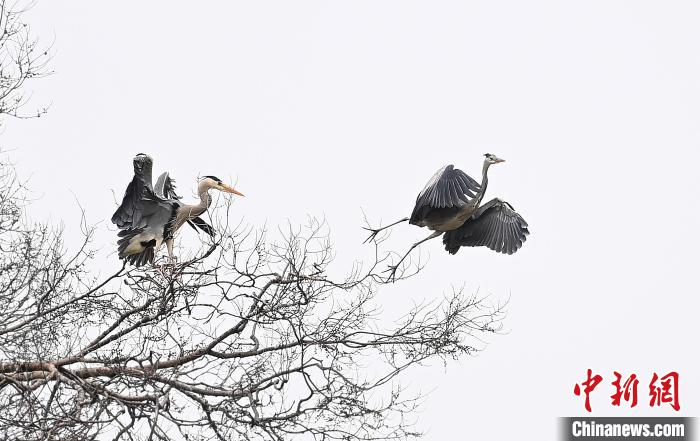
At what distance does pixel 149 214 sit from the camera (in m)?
11.0

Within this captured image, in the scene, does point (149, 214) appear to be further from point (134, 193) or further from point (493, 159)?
point (493, 159)

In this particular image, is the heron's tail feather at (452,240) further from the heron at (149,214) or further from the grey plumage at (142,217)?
the grey plumage at (142,217)

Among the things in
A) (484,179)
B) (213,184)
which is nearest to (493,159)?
(484,179)

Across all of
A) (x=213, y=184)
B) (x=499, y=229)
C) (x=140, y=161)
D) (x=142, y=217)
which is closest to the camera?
(x=140, y=161)

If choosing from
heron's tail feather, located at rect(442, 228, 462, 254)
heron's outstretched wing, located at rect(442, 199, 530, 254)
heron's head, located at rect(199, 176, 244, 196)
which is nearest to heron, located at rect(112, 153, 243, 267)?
heron's head, located at rect(199, 176, 244, 196)

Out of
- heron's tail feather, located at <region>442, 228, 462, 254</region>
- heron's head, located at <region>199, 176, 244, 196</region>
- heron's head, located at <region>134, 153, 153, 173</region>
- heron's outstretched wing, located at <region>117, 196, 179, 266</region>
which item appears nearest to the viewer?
heron's head, located at <region>134, 153, 153, 173</region>

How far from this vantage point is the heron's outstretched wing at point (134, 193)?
10.5 meters

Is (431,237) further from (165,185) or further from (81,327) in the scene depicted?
(81,327)

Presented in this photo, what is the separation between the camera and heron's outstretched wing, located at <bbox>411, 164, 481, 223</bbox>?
11.1 meters

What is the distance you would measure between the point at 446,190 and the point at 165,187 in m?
2.84

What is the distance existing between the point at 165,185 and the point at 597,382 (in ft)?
16.0

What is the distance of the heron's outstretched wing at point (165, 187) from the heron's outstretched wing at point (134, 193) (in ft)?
1.70

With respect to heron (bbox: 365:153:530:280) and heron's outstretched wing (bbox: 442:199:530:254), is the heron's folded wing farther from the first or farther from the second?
heron's outstretched wing (bbox: 442:199:530:254)

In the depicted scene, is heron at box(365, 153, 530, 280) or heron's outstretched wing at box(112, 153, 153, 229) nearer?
heron's outstretched wing at box(112, 153, 153, 229)
